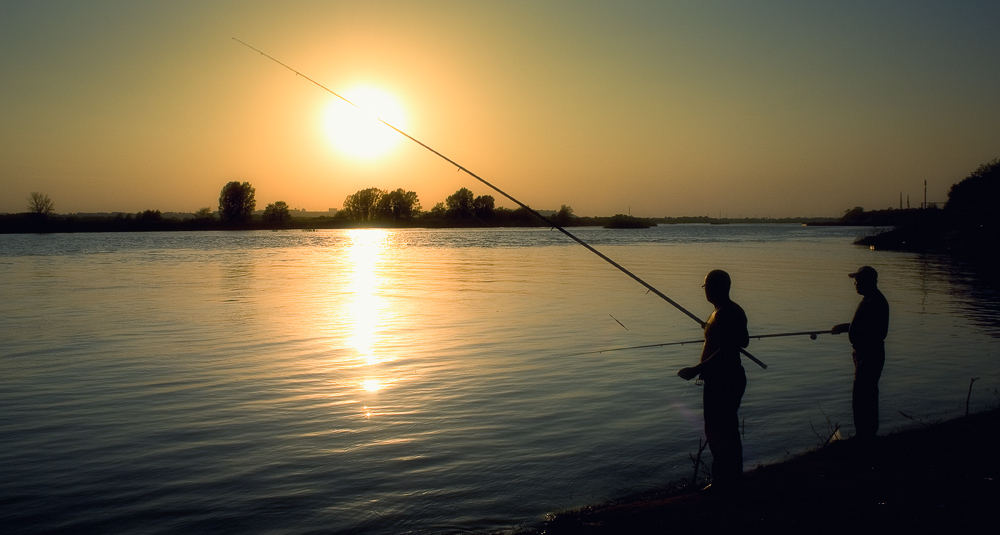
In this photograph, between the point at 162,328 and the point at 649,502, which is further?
the point at 162,328

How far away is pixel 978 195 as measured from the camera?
222 feet

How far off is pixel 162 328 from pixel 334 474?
37.0ft

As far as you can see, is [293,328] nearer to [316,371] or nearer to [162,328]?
[162,328]

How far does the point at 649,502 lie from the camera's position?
5.69m

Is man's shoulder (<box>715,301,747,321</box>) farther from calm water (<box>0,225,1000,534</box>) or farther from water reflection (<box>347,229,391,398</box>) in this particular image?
water reflection (<box>347,229,391,398</box>)

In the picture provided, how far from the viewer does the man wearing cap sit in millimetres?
6469

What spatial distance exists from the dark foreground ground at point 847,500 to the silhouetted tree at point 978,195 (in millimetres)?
57166

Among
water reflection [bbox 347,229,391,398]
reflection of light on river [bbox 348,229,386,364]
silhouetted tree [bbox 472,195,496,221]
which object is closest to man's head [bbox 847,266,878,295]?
water reflection [bbox 347,229,391,398]

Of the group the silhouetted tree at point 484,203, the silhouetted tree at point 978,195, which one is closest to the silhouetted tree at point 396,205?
the silhouetted tree at point 484,203

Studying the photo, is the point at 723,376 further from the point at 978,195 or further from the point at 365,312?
the point at 978,195

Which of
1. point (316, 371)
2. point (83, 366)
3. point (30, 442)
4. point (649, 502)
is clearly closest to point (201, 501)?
point (30, 442)

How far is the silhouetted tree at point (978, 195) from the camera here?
57906 mm

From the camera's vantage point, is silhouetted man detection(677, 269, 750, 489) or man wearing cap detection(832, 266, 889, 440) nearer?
silhouetted man detection(677, 269, 750, 489)

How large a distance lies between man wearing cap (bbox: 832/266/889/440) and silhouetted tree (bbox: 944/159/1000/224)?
56.8m
